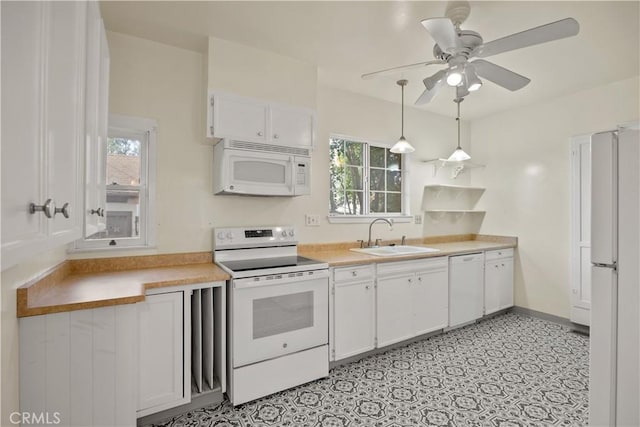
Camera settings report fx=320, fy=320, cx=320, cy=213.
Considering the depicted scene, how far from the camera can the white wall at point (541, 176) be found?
3.48 m

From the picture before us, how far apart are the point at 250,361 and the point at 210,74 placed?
2.13 m

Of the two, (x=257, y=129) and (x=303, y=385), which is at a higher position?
(x=257, y=129)

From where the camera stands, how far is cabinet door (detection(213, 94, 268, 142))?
8.00ft

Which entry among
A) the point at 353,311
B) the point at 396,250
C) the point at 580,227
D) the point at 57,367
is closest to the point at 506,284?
the point at 580,227

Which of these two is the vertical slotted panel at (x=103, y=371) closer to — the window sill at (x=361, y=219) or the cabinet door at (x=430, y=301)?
the window sill at (x=361, y=219)

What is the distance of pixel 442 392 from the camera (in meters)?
2.37

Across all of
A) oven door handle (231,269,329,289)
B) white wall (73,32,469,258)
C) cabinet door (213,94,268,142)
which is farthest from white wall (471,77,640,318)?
cabinet door (213,94,268,142)

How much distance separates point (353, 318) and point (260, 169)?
1491 mm

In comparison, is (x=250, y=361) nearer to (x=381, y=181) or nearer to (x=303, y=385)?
(x=303, y=385)

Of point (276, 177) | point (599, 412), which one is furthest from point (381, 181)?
point (599, 412)

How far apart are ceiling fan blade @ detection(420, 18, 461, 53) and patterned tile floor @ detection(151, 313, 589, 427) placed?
2302 mm

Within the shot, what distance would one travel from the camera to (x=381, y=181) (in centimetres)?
396

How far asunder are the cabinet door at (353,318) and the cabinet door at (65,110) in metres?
1.96

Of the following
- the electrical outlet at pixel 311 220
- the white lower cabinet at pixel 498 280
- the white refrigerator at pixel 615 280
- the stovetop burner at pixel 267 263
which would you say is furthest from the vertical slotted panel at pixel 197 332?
the white lower cabinet at pixel 498 280
